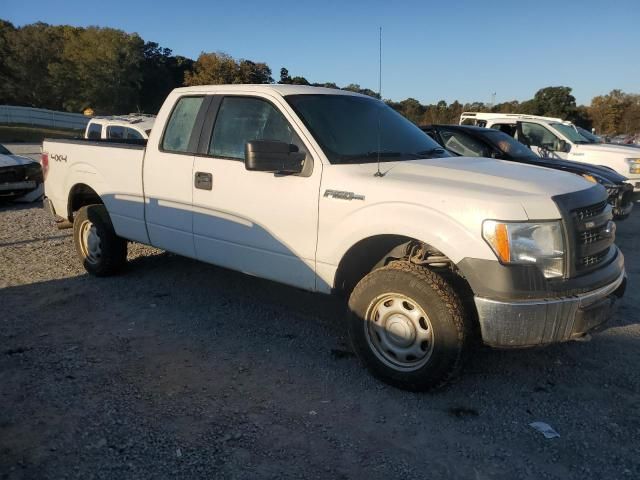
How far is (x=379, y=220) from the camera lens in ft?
11.7

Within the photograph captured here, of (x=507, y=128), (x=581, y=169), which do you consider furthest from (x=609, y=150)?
(x=581, y=169)

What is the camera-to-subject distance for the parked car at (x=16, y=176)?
1062 cm

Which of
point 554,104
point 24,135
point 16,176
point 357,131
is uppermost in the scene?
point 554,104

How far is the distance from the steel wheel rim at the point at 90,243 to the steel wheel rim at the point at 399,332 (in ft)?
11.7

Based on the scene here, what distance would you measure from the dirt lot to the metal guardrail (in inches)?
1664

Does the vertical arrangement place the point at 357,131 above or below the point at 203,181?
above

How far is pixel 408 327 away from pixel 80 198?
4490 mm

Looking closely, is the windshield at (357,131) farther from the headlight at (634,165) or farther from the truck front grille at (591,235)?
the headlight at (634,165)

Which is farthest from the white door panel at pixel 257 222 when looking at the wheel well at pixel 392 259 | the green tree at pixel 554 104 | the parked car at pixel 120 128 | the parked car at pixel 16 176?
the green tree at pixel 554 104

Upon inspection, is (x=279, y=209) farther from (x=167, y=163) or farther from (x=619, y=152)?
(x=619, y=152)

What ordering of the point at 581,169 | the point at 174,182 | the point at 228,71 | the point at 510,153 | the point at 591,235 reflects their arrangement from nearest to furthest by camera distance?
the point at 591,235 < the point at 174,182 < the point at 581,169 < the point at 510,153 < the point at 228,71

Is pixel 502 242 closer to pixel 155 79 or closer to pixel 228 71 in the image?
pixel 228 71

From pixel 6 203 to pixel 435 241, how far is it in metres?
10.8

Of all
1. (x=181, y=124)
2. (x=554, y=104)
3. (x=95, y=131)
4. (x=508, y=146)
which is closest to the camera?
(x=181, y=124)
